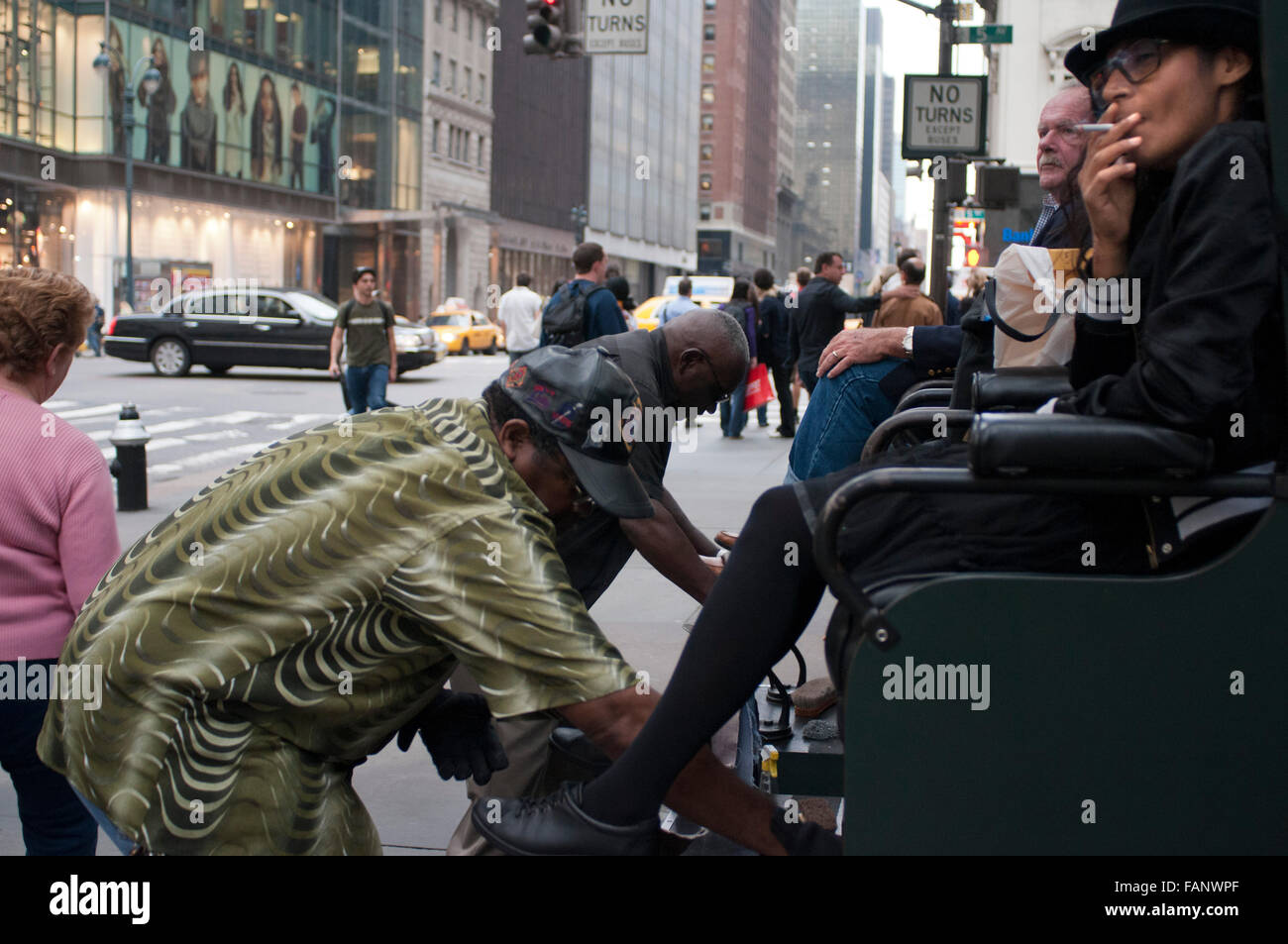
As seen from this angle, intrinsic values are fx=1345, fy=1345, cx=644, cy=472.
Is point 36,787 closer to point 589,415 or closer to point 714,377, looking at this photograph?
point 589,415

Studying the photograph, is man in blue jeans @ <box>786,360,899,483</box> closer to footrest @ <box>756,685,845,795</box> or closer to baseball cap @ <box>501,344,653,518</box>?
footrest @ <box>756,685,845,795</box>

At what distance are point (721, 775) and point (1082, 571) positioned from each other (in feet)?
2.09

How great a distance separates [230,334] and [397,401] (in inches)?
236

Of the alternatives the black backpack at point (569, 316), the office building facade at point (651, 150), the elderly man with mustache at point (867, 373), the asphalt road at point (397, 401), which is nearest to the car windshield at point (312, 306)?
the asphalt road at point (397, 401)

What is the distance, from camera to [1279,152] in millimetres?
1836

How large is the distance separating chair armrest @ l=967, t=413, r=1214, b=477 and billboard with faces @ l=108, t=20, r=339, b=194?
38.7 m

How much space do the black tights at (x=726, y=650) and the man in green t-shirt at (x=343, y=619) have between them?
58 millimetres

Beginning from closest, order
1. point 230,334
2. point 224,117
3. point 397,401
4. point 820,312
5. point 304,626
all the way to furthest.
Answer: point 304,626, point 820,312, point 397,401, point 230,334, point 224,117

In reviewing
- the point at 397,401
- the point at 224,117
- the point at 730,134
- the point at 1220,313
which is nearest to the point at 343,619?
the point at 1220,313

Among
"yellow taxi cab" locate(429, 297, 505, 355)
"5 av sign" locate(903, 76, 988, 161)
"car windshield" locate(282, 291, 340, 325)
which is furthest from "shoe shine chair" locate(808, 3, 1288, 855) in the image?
"yellow taxi cab" locate(429, 297, 505, 355)

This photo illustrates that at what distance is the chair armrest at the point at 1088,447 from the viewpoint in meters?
1.84

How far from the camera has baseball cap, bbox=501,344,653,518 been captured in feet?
7.23

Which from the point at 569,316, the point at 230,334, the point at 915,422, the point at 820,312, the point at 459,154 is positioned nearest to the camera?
the point at 915,422

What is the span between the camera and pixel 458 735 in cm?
262
